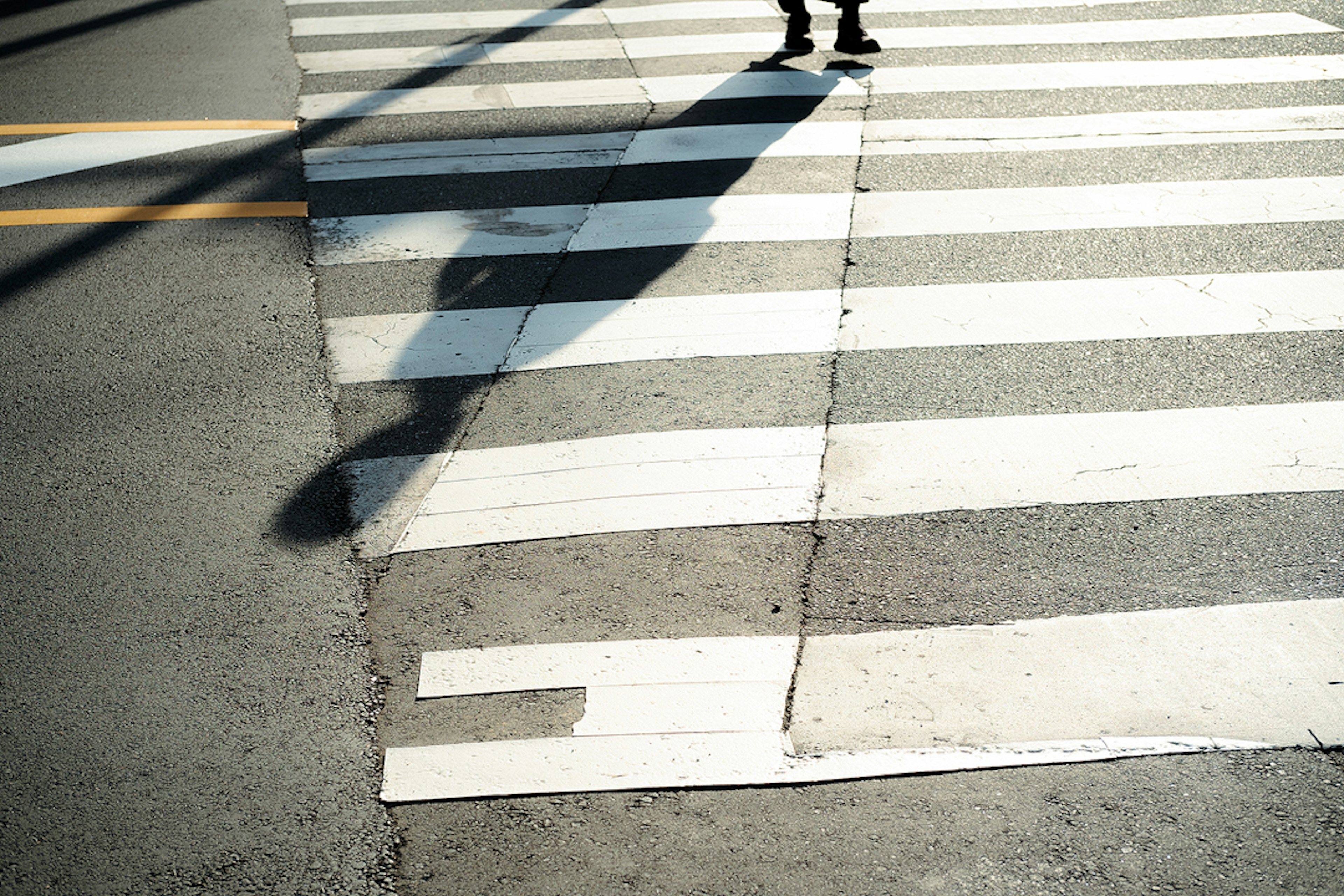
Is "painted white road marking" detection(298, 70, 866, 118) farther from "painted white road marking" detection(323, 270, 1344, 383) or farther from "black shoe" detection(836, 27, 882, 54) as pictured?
"painted white road marking" detection(323, 270, 1344, 383)

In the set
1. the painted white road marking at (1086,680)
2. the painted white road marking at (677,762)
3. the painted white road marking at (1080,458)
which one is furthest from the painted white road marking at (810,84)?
the painted white road marking at (677,762)

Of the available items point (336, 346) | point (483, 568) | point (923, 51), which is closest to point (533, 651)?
point (483, 568)

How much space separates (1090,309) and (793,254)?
155 cm

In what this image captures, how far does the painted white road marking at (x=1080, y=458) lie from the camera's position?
4324 mm

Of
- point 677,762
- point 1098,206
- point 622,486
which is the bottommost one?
point 677,762

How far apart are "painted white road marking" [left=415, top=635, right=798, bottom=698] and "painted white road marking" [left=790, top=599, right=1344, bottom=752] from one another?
5.6 inches

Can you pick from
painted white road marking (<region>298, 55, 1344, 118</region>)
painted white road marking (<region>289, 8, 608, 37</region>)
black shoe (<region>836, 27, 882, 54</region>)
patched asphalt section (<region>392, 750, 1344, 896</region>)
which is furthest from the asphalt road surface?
painted white road marking (<region>289, 8, 608, 37</region>)

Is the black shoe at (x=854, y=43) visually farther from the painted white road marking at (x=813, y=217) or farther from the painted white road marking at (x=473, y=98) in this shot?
the painted white road marking at (x=813, y=217)

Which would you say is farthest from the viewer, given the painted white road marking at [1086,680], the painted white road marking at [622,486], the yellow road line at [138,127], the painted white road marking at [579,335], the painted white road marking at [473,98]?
the painted white road marking at [473,98]

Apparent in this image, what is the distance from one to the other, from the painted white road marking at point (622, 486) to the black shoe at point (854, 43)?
5261 millimetres

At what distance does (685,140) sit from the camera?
25.0 feet

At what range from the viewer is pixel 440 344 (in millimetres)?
5449

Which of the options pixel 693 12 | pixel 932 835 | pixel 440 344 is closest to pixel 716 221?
pixel 440 344

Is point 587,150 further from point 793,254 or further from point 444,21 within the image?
point 444,21
